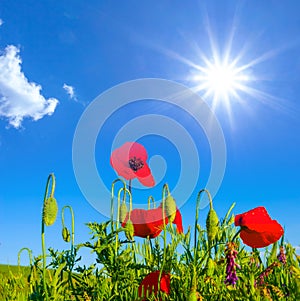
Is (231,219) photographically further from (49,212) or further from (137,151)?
(137,151)

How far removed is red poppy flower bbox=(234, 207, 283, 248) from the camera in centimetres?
199

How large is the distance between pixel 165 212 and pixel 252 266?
757 millimetres

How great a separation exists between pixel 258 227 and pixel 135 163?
1.13m

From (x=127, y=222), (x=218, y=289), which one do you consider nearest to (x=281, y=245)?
(x=218, y=289)

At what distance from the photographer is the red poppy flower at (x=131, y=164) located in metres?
2.74

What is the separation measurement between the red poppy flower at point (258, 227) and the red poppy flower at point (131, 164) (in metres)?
0.82

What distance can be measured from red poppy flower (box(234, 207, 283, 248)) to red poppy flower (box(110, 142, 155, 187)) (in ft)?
2.70

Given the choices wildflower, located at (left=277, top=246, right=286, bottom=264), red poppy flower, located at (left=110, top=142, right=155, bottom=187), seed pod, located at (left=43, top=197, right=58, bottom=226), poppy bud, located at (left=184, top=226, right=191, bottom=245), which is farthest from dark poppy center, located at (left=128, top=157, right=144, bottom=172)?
seed pod, located at (left=43, top=197, right=58, bottom=226)

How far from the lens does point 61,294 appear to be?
6.15ft

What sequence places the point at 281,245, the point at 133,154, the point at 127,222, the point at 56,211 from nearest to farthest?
the point at 56,211 < the point at 127,222 < the point at 281,245 < the point at 133,154

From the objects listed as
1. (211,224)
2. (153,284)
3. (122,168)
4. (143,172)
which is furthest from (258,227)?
(122,168)

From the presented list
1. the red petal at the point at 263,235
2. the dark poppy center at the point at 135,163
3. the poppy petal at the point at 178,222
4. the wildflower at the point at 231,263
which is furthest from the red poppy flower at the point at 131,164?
the wildflower at the point at 231,263

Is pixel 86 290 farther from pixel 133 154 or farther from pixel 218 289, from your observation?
pixel 133 154

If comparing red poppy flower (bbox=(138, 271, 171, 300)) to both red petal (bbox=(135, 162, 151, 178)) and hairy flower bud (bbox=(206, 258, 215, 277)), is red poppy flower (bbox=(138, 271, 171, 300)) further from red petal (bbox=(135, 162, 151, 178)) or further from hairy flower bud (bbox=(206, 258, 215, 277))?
red petal (bbox=(135, 162, 151, 178))
